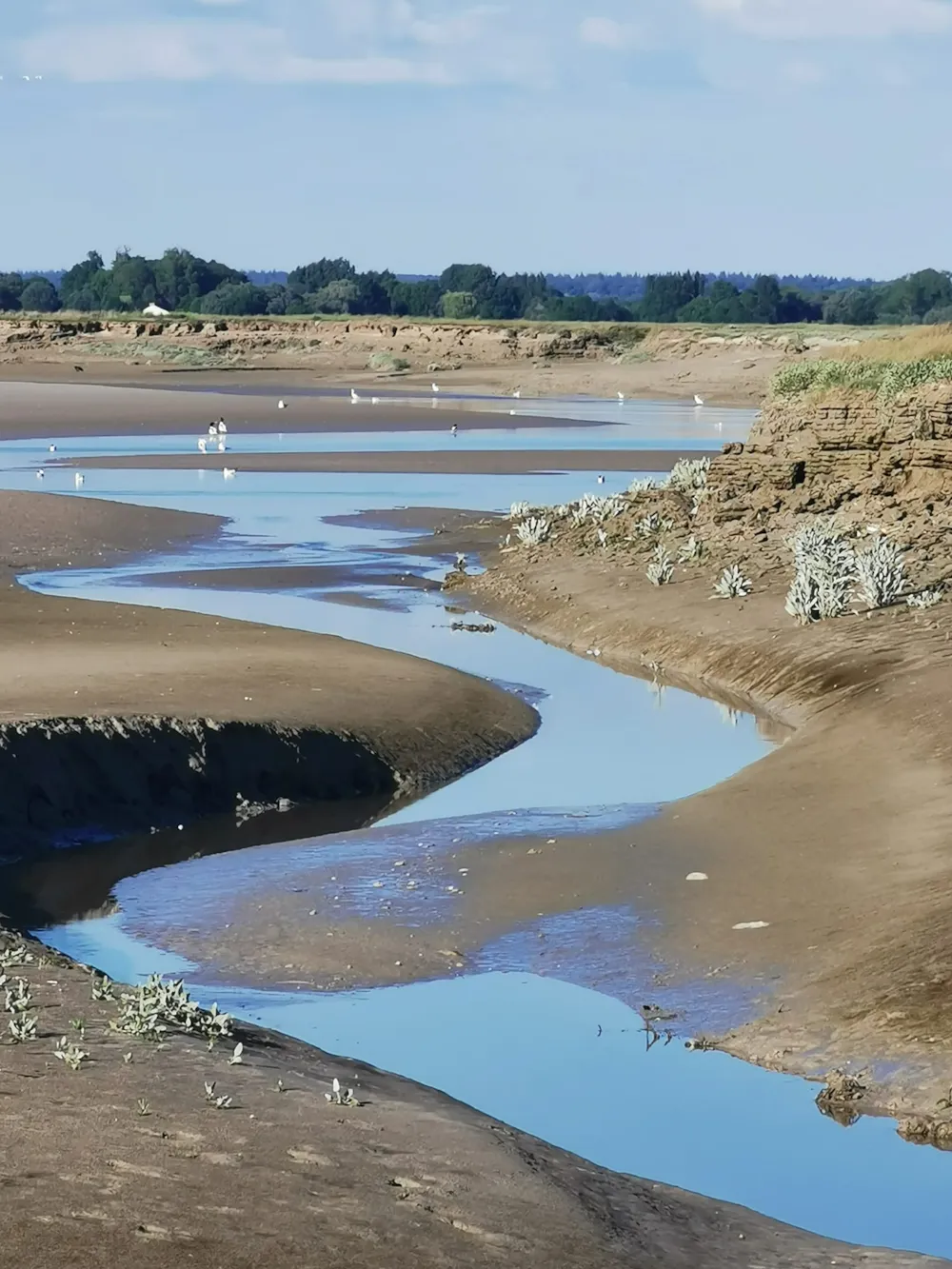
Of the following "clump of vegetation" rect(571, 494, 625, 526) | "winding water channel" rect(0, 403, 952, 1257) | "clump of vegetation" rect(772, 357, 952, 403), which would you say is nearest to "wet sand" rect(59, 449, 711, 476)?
"clump of vegetation" rect(571, 494, 625, 526)

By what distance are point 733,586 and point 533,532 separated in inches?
236

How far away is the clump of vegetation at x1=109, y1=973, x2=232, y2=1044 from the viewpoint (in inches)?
321

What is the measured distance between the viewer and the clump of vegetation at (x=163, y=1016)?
8164mm

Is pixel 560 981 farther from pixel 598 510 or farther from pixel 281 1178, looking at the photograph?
pixel 598 510

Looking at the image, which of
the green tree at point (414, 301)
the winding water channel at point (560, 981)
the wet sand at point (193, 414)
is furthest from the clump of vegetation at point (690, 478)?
the green tree at point (414, 301)

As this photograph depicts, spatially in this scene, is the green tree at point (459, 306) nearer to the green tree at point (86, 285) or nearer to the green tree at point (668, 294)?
the green tree at point (668, 294)

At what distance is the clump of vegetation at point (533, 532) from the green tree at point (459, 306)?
93.9 metres

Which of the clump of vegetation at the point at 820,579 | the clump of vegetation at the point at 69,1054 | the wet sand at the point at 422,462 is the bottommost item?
the wet sand at the point at 422,462

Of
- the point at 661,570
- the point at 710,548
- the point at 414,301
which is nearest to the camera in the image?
the point at 661,570

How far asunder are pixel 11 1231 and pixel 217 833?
797cm

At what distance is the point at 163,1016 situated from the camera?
844 cm

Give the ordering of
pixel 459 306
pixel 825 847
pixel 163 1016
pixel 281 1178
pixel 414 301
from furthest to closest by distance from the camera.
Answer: pixel 414 301 < pixel 459 306 < pixel 825 847 < pixel 163 1016 < pixel 281 1178

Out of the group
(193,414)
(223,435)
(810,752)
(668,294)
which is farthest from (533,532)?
(668,294)

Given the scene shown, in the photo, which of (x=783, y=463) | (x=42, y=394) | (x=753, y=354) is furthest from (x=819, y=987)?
(x=753, y=354)
